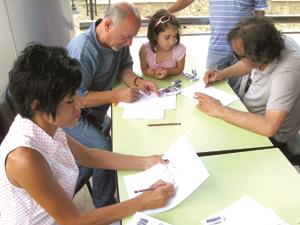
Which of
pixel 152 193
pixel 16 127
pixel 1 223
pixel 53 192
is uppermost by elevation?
pixel 16 127

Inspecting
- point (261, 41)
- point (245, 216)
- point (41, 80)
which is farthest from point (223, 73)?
point (41, 80)

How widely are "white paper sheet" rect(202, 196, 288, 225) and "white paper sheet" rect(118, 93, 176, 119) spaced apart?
686 millimetres

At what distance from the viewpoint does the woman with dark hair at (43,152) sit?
0.98 m

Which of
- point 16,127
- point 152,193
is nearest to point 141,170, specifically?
point 152,193

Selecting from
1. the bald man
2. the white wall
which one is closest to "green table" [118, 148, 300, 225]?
the bald man

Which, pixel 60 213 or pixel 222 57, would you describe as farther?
pixel 222 57

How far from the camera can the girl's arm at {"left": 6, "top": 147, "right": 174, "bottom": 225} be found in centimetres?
97

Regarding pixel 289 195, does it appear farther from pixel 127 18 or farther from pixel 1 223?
pixel 127 18

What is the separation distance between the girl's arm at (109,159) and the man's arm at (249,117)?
0.50 m

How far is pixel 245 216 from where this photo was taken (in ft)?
3.71

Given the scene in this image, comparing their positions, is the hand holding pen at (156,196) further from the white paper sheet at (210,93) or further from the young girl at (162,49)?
the young girl at (162,49)

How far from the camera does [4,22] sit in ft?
7.72

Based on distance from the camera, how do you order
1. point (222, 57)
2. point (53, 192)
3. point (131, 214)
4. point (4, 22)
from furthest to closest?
point (222, 57)
point (4, 22)
point (131, 214)
point (53, 192)

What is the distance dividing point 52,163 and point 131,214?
33 centimetres
